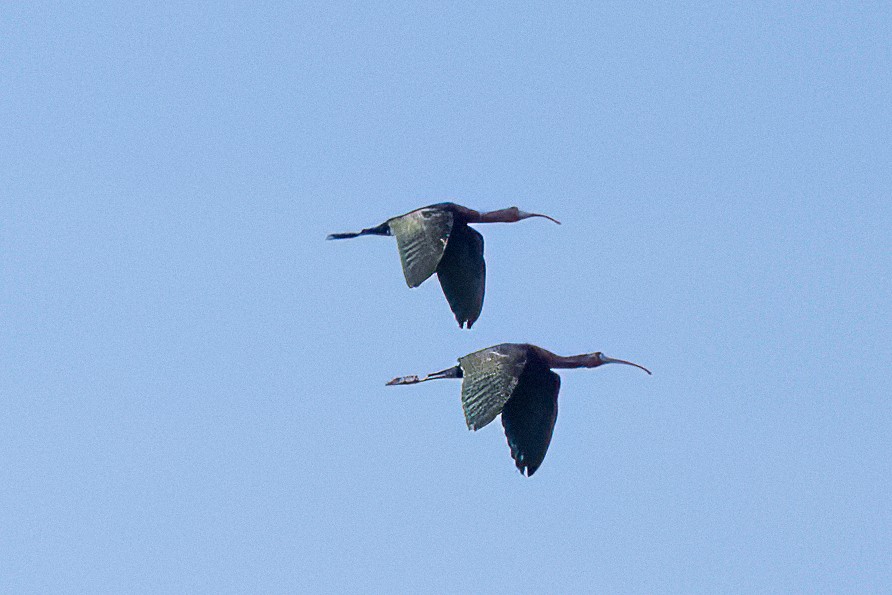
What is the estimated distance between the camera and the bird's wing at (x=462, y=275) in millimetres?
51219

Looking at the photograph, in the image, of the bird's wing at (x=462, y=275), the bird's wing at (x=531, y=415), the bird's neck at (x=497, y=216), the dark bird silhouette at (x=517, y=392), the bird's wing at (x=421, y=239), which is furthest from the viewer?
the bird's neck at (x=497, y=216)

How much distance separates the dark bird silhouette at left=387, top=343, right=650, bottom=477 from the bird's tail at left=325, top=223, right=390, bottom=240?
363 cm

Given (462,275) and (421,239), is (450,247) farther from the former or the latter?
(421,239)

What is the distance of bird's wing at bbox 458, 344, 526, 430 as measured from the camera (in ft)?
156

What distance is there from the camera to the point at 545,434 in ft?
161

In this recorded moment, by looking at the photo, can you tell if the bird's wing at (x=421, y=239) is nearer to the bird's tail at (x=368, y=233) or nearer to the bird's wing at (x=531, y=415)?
the bird's tail at (x=368, y=233)

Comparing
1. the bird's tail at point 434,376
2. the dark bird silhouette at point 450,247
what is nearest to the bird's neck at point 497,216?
the dark bird silhouette at point 450,247

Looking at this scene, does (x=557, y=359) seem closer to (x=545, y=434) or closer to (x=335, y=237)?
(x=545, y=434)

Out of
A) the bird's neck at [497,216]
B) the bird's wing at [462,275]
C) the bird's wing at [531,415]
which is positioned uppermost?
the bird's neck at [497,216]

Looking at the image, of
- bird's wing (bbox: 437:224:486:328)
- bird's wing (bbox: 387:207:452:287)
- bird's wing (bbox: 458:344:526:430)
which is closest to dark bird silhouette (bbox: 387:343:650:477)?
bird's wing (bbox: 458:344:526:430)

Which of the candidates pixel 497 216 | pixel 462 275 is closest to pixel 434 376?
pixel 462 275

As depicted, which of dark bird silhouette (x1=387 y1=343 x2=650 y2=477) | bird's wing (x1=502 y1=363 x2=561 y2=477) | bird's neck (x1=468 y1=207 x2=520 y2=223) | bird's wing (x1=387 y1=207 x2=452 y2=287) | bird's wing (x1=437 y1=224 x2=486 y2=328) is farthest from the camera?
bird's neck (x1=468 y1=207 x2=520 y2=223)

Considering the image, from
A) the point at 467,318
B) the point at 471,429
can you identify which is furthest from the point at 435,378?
the point at 471,429

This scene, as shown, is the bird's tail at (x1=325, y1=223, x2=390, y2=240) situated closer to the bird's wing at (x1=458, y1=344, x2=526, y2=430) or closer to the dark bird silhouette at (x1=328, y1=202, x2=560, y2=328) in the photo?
the dark bird silhouette at (x1=328, y1=202, x2=560, y2=328)
